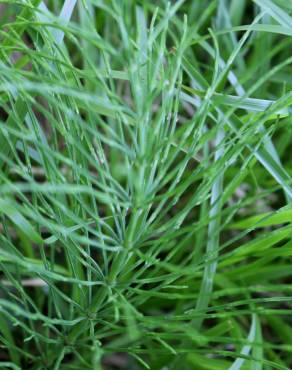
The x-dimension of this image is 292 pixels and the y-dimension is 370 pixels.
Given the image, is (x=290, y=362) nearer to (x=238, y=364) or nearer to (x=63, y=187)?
(x=238, y=364)

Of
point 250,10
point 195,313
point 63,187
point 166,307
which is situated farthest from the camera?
point 250,10

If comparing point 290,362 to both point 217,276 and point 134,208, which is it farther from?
point 134,208

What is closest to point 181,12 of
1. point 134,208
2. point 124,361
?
point 124,361

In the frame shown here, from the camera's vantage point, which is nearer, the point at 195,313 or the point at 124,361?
the point at 195,313

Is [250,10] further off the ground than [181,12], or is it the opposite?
[250,10]

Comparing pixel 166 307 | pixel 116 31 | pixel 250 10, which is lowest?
pixel 166 307

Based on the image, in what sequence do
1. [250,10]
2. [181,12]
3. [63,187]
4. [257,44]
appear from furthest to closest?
[250,10]
[181,12]
[257,44]
[63,187]
